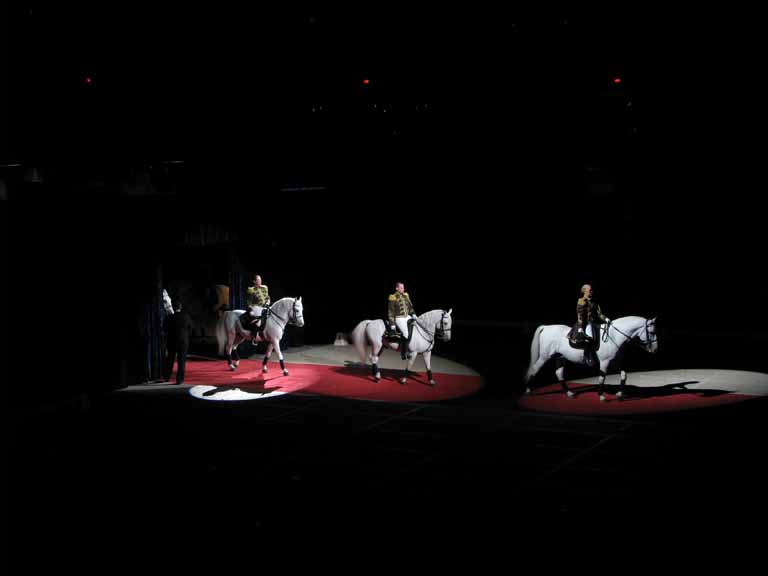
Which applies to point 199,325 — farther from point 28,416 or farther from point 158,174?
point 28,416

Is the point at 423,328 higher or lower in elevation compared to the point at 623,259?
lower

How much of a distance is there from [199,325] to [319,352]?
3773 mm

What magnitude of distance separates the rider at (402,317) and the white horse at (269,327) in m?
1.73

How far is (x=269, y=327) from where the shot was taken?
1435 centimetres

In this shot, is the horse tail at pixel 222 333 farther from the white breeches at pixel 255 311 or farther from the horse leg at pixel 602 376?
the horse leg at pixel 602 376

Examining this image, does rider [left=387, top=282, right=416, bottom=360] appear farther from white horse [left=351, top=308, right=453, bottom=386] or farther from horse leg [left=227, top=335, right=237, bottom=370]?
horse leg [left=227, top=335, right=237, bottom=370]

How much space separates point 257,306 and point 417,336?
3.31 m

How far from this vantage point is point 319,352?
17.1m

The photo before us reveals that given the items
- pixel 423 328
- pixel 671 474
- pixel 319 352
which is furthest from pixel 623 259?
pixel 671 474

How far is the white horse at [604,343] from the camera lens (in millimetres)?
11461

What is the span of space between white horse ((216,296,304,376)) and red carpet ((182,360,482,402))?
1.12 ft

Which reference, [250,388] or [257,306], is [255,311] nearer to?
[257,306]

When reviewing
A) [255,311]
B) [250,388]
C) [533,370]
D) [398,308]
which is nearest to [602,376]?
[533,370]

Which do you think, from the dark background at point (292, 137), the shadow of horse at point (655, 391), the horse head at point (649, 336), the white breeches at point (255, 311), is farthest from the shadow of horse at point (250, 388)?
the horse head at point (649, 336)
